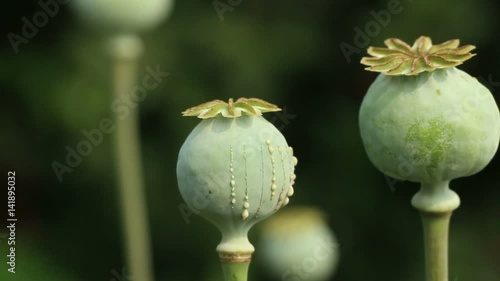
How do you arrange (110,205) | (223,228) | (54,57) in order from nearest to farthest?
1. (223,228)
2. (54,57)
3. (110,205)

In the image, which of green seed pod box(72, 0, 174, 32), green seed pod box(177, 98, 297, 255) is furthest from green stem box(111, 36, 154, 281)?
green seed pod box(177, 98, 297, 255)

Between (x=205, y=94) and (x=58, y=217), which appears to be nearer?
(x=205, y=94)

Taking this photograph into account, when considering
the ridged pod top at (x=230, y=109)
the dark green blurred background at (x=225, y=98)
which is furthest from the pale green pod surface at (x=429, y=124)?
the dark green blurred background at (x=225, y=98)

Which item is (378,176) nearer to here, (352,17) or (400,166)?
(352,17)

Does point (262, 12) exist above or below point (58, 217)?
above

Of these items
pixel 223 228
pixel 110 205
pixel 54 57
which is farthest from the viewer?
pixel 110 205

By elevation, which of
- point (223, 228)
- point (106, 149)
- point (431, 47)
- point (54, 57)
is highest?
point (54, 57)

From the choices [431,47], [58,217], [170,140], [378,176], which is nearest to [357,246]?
[378,176]

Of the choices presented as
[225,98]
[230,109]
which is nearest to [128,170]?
[230,109]
